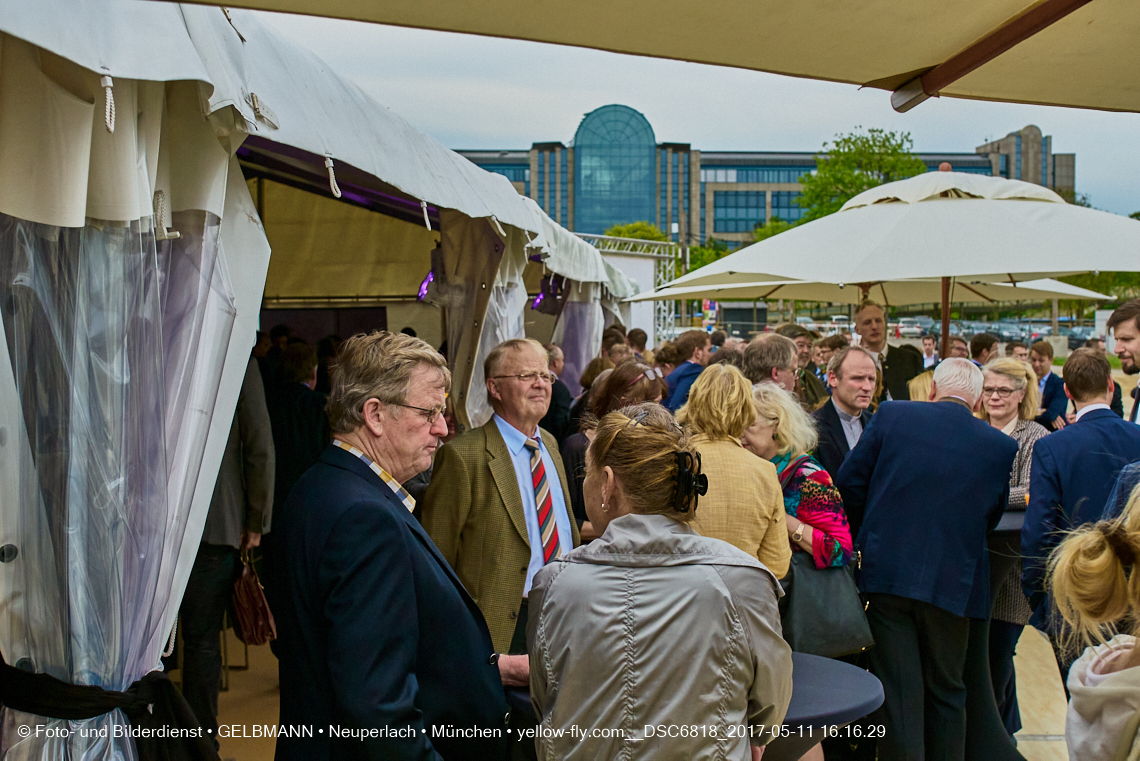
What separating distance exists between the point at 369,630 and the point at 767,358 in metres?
3.28

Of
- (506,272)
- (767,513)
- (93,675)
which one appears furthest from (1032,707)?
(93,675)

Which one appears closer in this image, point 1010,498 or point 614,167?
point 1010,498

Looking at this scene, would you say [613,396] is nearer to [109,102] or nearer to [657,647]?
[657,647]

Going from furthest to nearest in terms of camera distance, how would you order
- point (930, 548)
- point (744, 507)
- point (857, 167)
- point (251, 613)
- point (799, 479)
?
point (857, 167)
point (251, 613)
point (930, 548)
point (799, 479)
point (744, 507)

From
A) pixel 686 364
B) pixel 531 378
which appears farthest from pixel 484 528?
pixel 686 364

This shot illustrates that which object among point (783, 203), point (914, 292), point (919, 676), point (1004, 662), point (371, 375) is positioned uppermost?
point (783, 203)

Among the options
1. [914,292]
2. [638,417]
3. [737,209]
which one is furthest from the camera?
[737,209]

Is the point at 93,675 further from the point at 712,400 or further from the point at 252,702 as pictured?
the point at 252,702

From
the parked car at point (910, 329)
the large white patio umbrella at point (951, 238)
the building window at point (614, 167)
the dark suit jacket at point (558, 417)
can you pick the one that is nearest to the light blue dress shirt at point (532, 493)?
the large white patio umbrella at point (951, 238)

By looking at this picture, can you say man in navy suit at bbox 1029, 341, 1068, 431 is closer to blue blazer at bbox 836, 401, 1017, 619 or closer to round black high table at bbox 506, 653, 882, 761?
blue blazer at bbox 836, 401, 1017, 619

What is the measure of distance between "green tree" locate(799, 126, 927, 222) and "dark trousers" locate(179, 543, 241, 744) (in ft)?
78.5

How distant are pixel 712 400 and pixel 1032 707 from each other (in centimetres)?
303

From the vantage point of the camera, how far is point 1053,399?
7.59m

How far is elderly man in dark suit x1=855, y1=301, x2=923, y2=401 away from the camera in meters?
6.45
